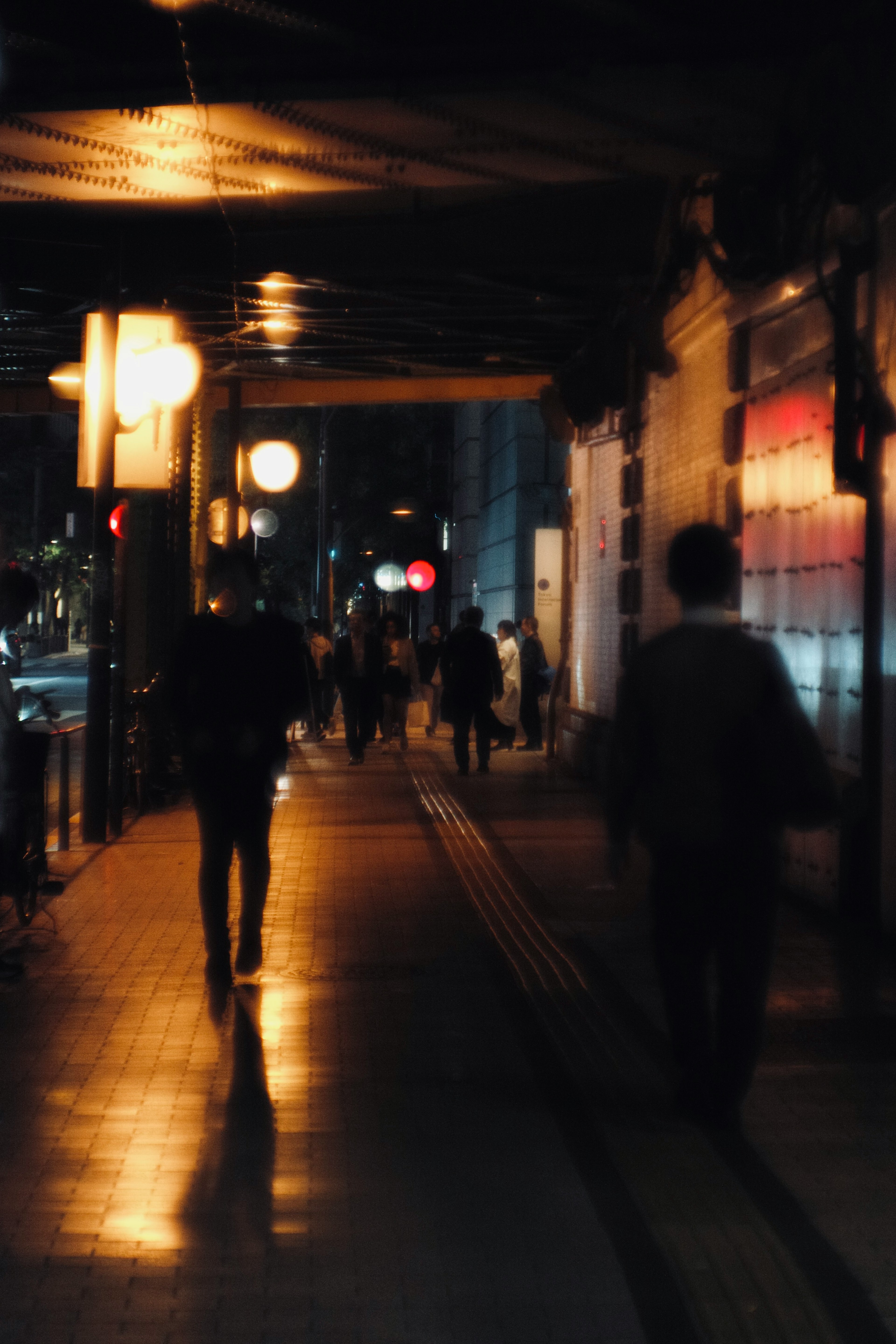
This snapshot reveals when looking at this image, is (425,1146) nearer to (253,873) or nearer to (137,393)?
(253,873)

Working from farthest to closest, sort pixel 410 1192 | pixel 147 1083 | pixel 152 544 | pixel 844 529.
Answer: pixel 152 544 → pixel 844 529 → pixel 147 1083 → pixel 410 1192

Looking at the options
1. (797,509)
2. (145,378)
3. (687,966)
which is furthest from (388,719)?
(687,966)

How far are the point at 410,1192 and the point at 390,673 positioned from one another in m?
16.4

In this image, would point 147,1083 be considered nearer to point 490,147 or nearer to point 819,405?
point 819,405

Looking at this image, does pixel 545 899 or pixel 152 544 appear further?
pixel 152 544

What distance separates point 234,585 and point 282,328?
33.9 feet

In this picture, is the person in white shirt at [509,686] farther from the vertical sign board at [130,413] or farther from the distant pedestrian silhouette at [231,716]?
the distant pedestrian silhouette at [231,716]

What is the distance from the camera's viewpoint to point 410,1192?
14.7 ft

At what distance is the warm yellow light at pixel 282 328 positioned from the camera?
53.1 feet

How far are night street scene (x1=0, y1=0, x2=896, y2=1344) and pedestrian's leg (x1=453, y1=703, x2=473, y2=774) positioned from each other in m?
0.06

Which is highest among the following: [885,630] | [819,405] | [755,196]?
[755,196]

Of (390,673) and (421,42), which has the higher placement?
(421,42)

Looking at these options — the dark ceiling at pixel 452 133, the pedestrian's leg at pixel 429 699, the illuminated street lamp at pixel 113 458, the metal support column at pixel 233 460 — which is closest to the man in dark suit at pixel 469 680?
the dark ceiling at pixel 452 133

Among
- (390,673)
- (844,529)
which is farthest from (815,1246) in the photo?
(390,673)
